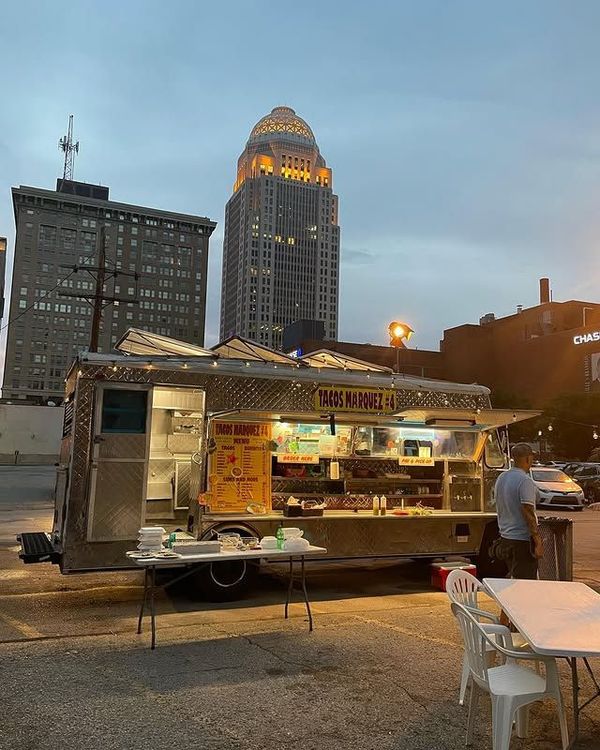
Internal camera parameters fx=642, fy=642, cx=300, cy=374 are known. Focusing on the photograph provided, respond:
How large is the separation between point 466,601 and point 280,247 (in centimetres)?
15579

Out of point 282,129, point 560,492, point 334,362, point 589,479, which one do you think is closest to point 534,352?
point 589,479

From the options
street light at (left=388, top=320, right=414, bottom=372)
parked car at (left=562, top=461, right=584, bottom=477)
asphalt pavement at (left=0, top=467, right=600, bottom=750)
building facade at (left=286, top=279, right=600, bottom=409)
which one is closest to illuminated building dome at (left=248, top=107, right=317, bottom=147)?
building facade at (left=286, top=279, right=600, bottom=409)

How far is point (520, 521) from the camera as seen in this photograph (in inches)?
233

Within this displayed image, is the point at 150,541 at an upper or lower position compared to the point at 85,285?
lower

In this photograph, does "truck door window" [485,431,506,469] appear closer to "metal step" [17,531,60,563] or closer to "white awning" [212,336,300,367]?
"white awning" [212,336,300,367]

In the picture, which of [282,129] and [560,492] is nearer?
[560,492]

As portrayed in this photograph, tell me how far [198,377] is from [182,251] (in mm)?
132701

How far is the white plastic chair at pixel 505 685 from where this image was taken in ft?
11.2

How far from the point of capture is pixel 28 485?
2623cm

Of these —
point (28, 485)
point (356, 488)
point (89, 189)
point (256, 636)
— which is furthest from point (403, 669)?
point (89, 189)

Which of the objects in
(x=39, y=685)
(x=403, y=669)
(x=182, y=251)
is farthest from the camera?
(x=182, y=251)

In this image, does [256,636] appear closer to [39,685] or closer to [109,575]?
[39,685]

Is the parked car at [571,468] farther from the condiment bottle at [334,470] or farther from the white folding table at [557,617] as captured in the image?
the white folding table at [557,617]

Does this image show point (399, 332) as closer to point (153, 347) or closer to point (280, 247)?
point (153, 347)
